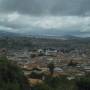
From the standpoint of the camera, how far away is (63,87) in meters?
26.9

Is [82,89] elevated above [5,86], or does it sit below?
below

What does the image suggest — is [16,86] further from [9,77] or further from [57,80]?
[57,80]

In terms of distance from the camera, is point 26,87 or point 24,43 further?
point 24,43

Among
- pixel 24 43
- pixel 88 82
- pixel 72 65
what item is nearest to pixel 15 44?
pixel 24 43

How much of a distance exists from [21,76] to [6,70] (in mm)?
1466

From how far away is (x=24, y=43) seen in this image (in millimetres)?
127250

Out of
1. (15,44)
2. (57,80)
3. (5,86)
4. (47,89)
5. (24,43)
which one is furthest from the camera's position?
(24,43)

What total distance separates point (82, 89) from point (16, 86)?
10466 mm

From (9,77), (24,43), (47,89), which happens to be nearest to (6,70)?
(9,77)

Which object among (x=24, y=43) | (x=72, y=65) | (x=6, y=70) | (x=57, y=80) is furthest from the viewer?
(x=24, y=43)

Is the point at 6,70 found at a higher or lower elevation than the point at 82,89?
higher

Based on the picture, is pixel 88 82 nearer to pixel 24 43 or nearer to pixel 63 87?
pixel 63 87

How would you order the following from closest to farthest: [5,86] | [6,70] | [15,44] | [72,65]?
[5,86], [6,70], [72,65], [15,44]

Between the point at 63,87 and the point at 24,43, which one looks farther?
the point at 24,43
